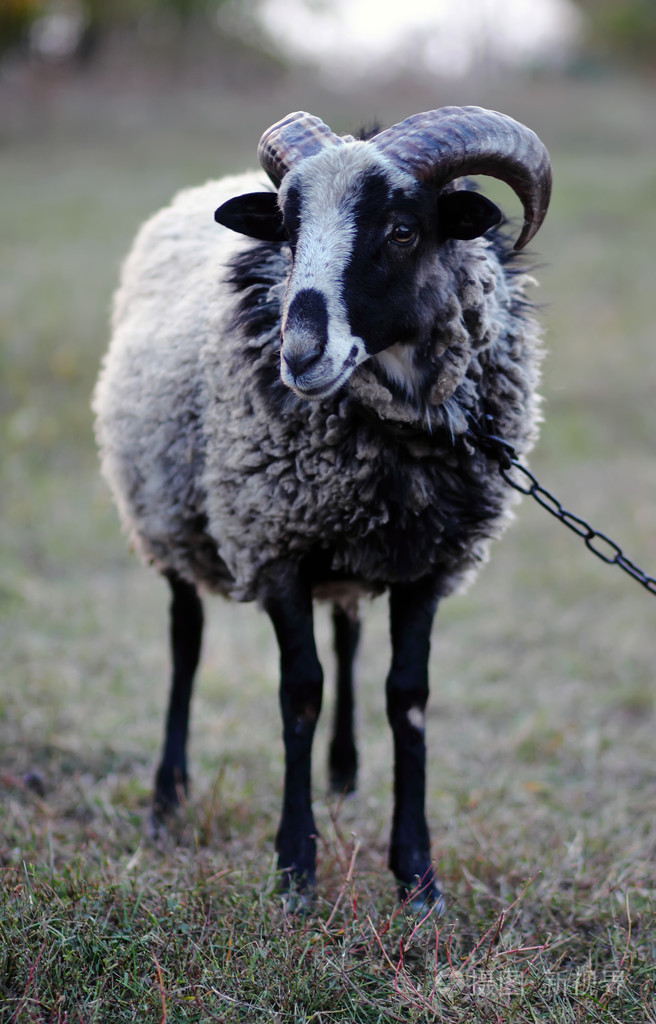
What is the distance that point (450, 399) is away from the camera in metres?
3.00

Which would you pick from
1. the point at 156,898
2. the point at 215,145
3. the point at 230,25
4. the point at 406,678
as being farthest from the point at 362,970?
the point at 230,25

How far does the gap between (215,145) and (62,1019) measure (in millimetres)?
20612

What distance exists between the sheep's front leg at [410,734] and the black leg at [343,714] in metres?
1.09

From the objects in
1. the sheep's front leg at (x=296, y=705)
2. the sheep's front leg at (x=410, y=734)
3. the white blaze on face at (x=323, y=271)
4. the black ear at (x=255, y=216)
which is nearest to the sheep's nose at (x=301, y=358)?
the white blaze on face at (x=323, y=271)

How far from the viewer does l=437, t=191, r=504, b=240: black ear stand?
2.74 metres

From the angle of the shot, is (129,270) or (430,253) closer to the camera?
(430,253)

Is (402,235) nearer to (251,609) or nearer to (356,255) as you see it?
(356,255)

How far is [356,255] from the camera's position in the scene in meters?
2.65

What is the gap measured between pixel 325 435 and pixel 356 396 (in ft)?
0.55

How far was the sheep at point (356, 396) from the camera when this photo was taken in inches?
105

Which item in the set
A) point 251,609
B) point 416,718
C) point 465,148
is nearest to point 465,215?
point 465,148

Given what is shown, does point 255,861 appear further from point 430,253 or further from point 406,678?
point 430,253

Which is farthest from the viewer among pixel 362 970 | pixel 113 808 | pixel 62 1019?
pixel 113 808

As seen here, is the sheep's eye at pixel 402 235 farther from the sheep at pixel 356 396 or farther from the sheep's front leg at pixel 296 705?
the sheep's front leg at pixel 296 705
